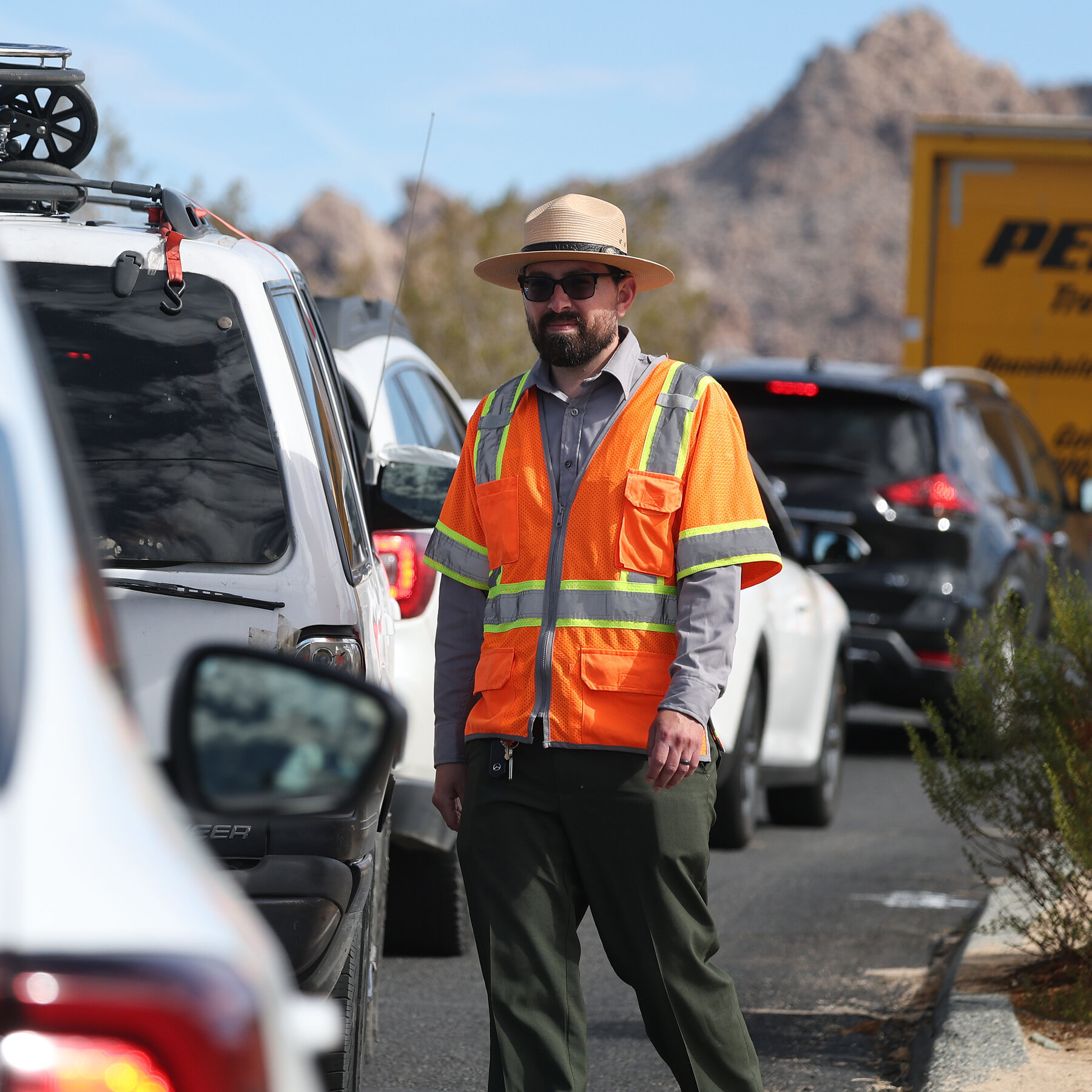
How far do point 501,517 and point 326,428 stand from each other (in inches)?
19.3

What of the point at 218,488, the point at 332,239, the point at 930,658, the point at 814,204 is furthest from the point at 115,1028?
the point at 814,204

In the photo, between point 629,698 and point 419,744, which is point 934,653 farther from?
point 629,698

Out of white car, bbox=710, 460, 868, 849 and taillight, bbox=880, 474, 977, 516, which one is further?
→ taillight, bbox=880, 474, 977, 516

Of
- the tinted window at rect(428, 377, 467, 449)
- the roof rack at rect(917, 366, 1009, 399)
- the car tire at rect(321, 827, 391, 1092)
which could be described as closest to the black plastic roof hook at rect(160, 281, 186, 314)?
the car tire at rect(321, 827, 391, 1092)

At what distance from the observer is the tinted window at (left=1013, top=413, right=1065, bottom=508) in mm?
11250

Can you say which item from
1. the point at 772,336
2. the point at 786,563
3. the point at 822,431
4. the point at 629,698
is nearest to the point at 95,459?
the point at 629,698

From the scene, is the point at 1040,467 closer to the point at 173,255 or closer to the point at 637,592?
the point at 637,592

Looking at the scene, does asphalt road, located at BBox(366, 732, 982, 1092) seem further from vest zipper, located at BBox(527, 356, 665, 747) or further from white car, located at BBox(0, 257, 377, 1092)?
white car, located at BBox(0, 257, 377, 1092)

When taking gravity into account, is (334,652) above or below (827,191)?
below

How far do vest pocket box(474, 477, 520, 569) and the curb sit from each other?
1714 mm

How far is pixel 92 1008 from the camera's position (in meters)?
1.34

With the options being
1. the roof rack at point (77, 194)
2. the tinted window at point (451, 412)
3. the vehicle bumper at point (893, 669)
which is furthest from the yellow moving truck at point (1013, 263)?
the roof rack at point (77, 194)

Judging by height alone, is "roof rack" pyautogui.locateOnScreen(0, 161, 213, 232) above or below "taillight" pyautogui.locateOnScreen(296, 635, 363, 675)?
above

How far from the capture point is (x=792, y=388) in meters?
9.59
